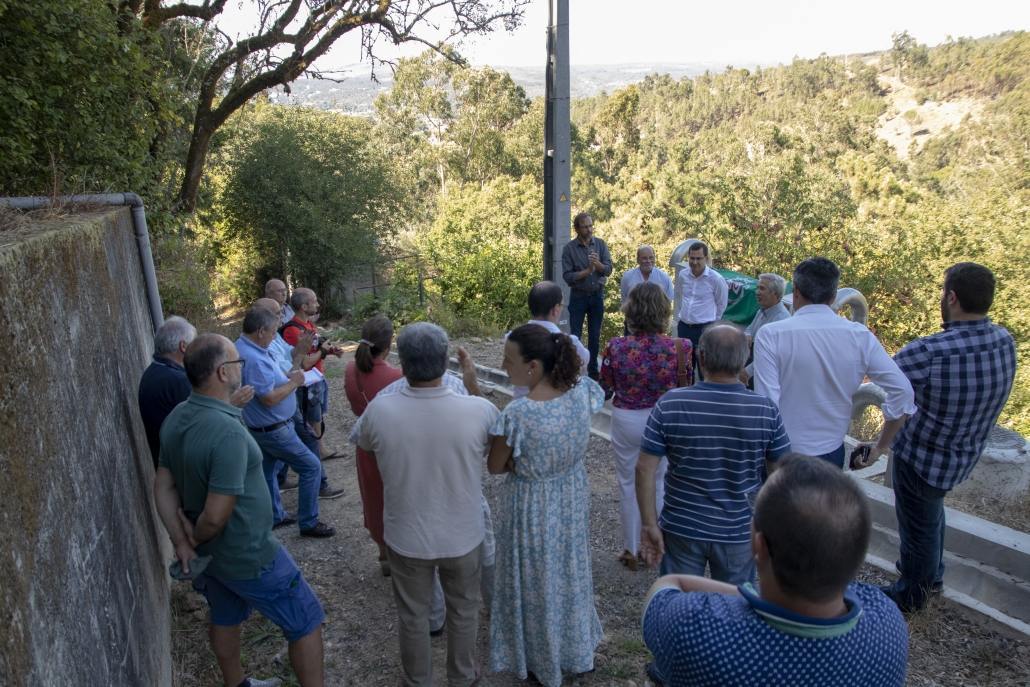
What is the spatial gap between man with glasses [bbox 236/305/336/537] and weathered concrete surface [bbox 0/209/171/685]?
712mm

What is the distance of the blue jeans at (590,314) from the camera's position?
26.1 ft

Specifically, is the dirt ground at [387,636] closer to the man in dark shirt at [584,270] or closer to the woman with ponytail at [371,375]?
the woman with ponytail at [371,375]

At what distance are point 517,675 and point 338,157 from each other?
17.5 meters

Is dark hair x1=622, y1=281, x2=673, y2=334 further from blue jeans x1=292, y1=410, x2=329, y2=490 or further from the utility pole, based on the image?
the utility pole

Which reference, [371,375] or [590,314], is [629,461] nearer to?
[371,375]

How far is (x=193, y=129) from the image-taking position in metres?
12.8

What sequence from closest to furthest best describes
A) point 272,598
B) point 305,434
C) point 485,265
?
point 272,598 → point 305,434 → point 485,265

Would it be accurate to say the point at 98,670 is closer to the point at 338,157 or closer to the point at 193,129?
the point at 193,129

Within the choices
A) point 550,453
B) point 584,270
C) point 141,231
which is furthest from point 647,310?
point 141,231

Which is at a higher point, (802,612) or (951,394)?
(802,612)

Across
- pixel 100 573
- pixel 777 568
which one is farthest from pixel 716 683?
pixel 100 573

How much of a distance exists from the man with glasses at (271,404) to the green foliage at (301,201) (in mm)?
14530

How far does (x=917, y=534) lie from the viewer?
3789 millimetres

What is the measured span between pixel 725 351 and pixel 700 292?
14.4 ft
